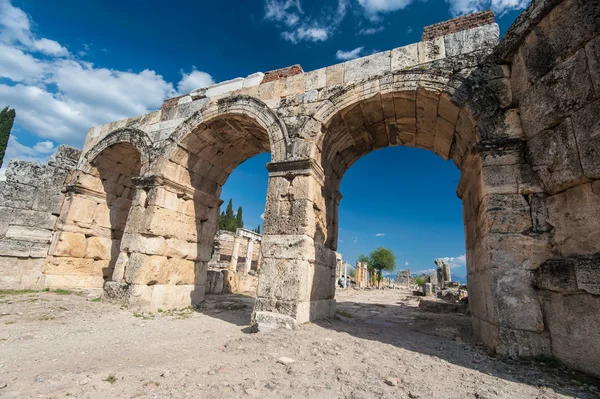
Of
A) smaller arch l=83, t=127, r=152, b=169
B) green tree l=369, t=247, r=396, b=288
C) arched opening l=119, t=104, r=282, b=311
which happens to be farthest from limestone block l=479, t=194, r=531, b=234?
green tree l=369, t=247, r=396, b=288

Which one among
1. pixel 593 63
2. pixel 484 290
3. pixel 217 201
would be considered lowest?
pixel 484 290

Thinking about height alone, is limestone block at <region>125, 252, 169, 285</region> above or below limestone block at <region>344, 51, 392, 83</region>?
below

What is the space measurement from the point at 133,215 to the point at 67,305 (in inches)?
74.7

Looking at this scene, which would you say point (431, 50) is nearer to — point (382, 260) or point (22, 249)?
point (22, 249)

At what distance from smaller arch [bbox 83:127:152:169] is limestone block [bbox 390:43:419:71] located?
215 inches

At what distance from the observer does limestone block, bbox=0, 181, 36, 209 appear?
6.55m

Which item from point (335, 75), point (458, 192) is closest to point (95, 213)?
point (335, 75)

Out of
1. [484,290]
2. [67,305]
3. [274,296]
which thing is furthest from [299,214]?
[67,305]

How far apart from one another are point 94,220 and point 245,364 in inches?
269

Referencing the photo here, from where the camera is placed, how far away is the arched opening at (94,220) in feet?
22.8

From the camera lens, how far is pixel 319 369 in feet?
8.84

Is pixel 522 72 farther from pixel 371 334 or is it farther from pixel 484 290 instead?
pixel 371 334

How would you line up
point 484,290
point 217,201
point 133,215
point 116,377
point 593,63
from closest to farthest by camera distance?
point 116,377, point 593,63, point 484,290, point 133,215, point 217,201

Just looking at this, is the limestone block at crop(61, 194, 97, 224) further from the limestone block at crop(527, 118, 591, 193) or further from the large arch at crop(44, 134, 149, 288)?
the limestone block at crop(527, 118, 591, 193)
